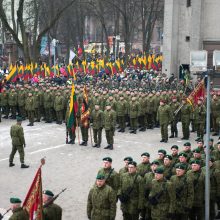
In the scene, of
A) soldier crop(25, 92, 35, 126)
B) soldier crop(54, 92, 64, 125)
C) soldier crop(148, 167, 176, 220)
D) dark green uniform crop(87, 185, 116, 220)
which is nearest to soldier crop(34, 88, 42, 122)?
soldier crop(25, 92, 35, 126)

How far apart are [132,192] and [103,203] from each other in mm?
1141

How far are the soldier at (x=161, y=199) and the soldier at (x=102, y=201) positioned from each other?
0.90 metres

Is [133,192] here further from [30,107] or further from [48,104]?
[48,104]

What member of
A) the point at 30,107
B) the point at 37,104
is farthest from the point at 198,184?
the point at 37,104

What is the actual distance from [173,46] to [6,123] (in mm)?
16682

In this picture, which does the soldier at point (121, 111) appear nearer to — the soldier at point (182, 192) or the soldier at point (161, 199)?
the soldier at point (182, 192)

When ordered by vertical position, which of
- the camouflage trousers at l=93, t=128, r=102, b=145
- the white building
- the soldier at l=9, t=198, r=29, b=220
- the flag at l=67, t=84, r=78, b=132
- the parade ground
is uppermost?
the white building

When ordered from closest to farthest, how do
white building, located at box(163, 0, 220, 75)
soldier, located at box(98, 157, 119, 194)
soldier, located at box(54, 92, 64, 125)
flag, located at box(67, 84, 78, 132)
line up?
soldier, located at box(98, 157, 119, 194)
flag, located at box(67, 84, 78, 132)
soldier, located at box(54, 92, 64, 125)
white building, located at box(163, 0, 220, 75)

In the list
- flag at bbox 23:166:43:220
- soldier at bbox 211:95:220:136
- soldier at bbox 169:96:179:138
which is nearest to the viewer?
Result: flag at bbox 23:166:43:220

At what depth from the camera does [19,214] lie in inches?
335

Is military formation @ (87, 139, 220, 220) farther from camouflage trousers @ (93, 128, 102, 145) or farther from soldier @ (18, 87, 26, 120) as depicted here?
soldier @ (18, 87, 26, 120)

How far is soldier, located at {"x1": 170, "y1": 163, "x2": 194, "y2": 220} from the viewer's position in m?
10.4

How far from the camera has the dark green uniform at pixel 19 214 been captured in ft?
27.7

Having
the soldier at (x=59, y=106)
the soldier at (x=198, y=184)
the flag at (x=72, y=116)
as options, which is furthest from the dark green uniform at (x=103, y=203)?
the soldier at (x=59, y=106)
